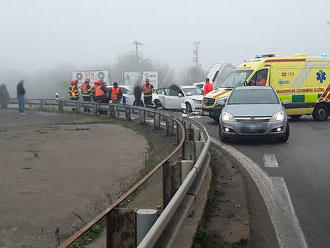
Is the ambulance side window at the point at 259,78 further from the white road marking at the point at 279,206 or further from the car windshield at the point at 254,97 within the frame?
the white road marking at the point at 279,206

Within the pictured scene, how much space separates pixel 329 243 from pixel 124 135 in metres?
10.8

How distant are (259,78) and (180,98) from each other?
8179 mm

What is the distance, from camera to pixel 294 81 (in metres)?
15.8

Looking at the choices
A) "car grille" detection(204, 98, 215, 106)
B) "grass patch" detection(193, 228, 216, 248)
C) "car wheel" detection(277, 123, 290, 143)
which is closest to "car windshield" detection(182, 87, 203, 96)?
"car grille" detection(204, 98, 215, 106)

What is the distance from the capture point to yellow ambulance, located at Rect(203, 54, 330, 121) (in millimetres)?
15797

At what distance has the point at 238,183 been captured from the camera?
6.75m

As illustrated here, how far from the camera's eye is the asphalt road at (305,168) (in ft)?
16.0

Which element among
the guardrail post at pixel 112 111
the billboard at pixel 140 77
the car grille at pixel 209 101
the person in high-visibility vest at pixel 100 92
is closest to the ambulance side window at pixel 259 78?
the car grille at pixel 209 101

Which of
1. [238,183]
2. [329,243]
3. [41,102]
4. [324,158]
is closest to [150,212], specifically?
[329,243]

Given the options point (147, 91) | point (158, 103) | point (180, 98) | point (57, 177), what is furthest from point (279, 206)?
point (158, 103)

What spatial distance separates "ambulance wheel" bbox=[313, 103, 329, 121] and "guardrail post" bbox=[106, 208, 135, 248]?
47.0 ft

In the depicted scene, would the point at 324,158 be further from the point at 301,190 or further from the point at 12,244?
the point at 12,244

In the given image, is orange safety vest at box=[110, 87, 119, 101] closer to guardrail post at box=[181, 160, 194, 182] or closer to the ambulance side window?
the ambulance side window

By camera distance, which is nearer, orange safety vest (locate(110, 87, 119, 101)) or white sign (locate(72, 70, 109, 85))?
orange safety vest (locate(110, 87, 119, 101))
